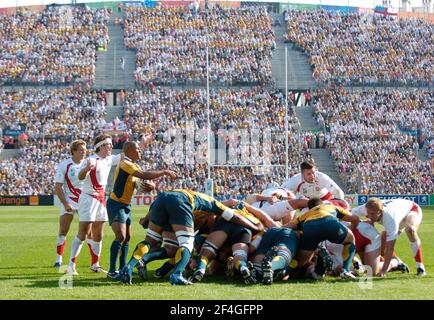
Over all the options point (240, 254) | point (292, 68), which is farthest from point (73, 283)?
point (292, 68)

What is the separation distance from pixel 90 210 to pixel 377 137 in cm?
3934

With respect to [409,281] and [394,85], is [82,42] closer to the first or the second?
[394,85]

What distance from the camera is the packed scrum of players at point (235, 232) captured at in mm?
11906

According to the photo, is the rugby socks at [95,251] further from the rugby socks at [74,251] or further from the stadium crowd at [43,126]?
the stadium crowd at [43,126]

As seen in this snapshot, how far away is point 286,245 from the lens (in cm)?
1192

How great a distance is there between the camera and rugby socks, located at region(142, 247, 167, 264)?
12203 mm

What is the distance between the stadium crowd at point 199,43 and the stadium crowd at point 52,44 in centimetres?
293

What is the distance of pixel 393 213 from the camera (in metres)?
12.9

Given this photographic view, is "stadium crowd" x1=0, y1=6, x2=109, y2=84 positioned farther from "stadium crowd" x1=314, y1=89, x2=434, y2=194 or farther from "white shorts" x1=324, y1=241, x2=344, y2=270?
"white shorts" x1=324, y1=241, x2=344, y2=270

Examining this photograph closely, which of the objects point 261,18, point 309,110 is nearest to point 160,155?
point 309,110

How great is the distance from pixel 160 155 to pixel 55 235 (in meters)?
24.8

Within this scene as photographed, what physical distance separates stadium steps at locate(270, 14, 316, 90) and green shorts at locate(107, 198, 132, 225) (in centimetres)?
4470

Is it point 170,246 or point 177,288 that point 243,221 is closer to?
point 170,246

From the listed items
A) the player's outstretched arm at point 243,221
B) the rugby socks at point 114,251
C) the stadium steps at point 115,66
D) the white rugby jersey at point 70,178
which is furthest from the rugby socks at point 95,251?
the stadium steps at point 115,66
